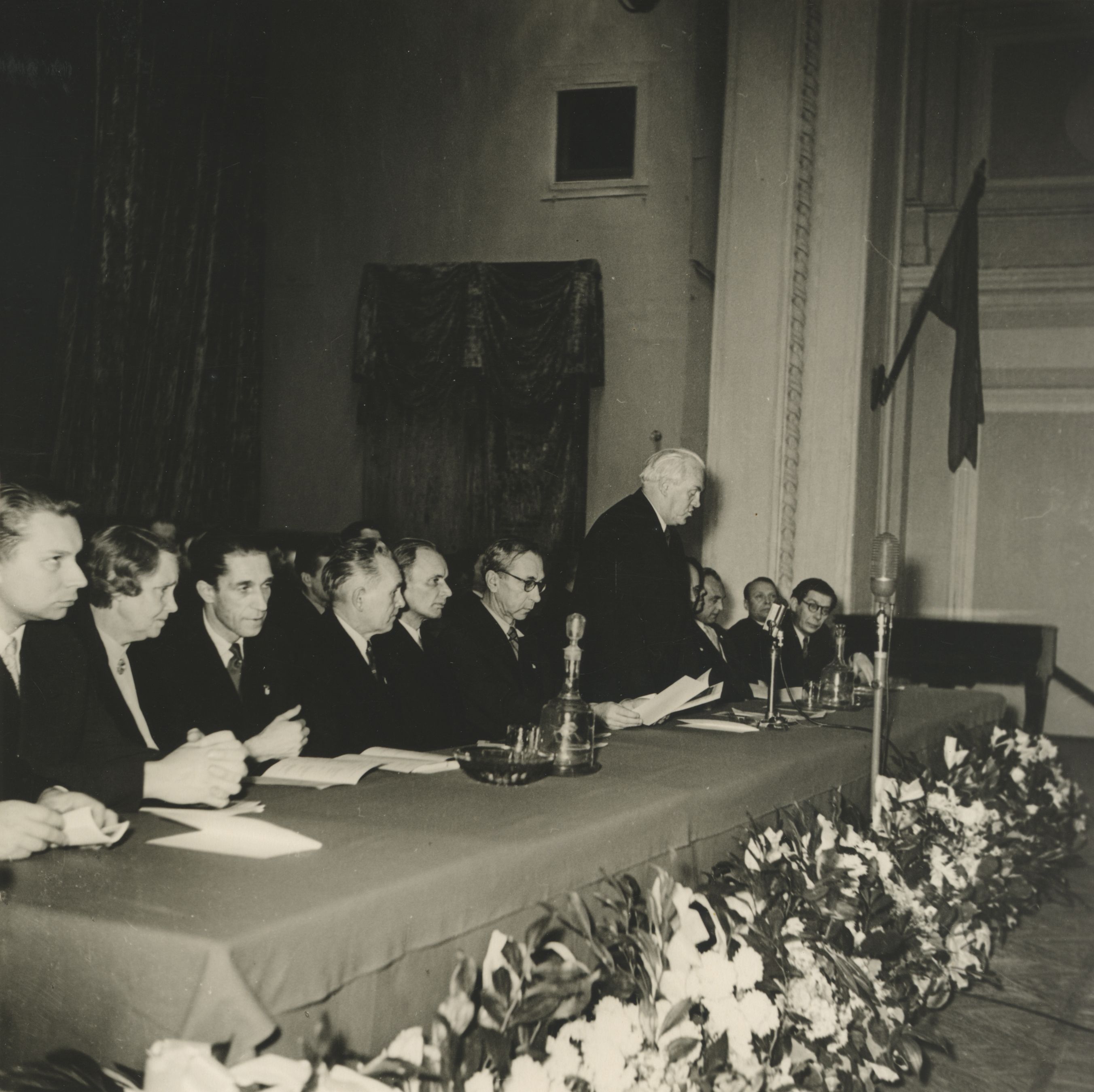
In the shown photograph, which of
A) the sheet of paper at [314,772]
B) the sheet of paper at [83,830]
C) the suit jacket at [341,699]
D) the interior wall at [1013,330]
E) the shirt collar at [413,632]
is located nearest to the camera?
the sheet of paper at [83,830]

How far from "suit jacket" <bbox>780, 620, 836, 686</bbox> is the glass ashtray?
2763mm

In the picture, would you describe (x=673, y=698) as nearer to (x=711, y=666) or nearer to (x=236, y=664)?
(x=711, y=666)

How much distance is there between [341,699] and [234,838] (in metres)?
1.29

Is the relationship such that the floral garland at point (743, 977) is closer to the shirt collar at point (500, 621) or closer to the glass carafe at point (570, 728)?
the glass carafe at point (570, 728)

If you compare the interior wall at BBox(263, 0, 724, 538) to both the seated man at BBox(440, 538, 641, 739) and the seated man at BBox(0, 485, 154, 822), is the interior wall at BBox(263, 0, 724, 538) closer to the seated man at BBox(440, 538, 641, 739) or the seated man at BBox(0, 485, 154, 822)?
the seated man at BBox(440, 538, 641, 739)

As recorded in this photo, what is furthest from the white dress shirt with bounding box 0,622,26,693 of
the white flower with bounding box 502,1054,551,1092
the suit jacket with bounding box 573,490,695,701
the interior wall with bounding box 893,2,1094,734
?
the interior wall with bounding box 893,2,1094,734

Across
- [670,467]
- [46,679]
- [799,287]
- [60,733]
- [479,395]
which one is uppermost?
[799,287]

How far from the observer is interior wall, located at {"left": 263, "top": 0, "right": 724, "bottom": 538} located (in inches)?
377

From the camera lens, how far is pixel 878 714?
3.21m

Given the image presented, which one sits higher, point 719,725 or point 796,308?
point 796,308

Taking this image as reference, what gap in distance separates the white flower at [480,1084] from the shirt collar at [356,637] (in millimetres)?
1710

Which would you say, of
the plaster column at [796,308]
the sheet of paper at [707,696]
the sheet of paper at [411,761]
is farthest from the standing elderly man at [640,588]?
the plaster column at [796,308]

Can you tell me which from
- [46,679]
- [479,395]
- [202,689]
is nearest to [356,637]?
[202,689]

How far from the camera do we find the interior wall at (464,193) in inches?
377
